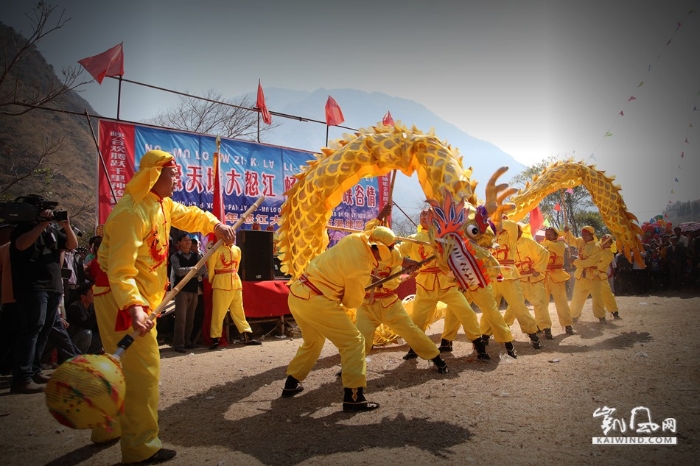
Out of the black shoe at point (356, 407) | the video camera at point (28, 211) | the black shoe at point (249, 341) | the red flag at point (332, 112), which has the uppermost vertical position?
the red flag at point (332, 112)

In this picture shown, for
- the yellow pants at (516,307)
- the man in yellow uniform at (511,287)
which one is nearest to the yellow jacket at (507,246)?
the man in yellow uniform at (511,287)

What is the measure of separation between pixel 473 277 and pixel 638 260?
16.5ft

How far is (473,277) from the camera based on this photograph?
408 centimetres

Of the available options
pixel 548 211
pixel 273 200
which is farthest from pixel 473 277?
pixel 548 211

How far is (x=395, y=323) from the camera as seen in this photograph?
524cm

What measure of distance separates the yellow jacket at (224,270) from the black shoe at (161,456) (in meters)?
4.40

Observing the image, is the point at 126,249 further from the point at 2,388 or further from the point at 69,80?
the point at 69,80

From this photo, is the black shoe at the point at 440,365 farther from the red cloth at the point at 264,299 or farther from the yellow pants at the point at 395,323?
the red cloth at the point at 264,299

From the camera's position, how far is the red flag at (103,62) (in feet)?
27.7

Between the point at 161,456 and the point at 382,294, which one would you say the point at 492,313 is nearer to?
the point at 382,294

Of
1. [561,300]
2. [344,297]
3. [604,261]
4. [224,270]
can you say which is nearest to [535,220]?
[604,261]

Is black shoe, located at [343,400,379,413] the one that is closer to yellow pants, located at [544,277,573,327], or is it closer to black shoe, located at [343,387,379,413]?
black shoe, located at [343,387,379,413]

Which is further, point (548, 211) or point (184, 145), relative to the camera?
point (548, 211)

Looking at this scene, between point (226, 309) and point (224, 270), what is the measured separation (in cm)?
66
